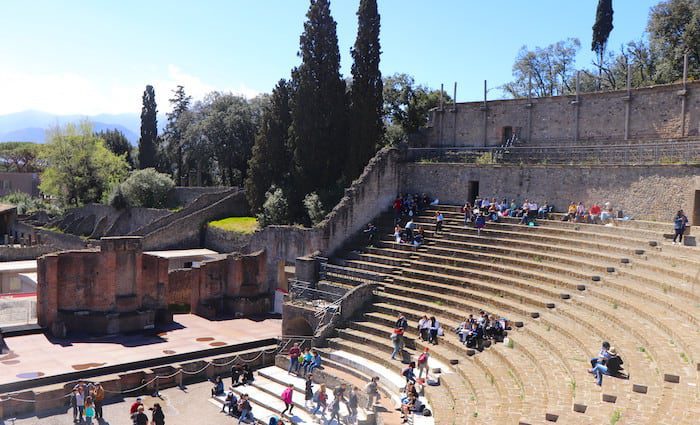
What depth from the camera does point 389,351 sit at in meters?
18.9

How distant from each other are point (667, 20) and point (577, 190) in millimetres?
22192

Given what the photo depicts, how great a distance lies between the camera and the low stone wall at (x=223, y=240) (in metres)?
35.1

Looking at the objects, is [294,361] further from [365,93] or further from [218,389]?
[365,93]

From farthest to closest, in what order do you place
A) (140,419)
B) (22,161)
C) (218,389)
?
(22,161) < (218,389) < (140,419)

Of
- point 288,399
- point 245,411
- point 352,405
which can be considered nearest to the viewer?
point 352,405

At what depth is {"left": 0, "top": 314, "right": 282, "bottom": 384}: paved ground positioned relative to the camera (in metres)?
19.0

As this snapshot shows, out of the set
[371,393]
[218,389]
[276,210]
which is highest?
[276,210]

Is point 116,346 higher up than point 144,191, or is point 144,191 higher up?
point 144,191

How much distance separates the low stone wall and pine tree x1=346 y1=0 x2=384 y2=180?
834 centimetres

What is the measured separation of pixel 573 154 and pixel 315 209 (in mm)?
12469

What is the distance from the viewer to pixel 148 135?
56.2 metres

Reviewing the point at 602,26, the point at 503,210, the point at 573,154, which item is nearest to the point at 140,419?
the point at 503,210

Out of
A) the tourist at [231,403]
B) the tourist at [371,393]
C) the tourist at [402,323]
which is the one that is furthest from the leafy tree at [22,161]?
the tourist at [371,393]

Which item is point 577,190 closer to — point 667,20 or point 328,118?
point 328,118
